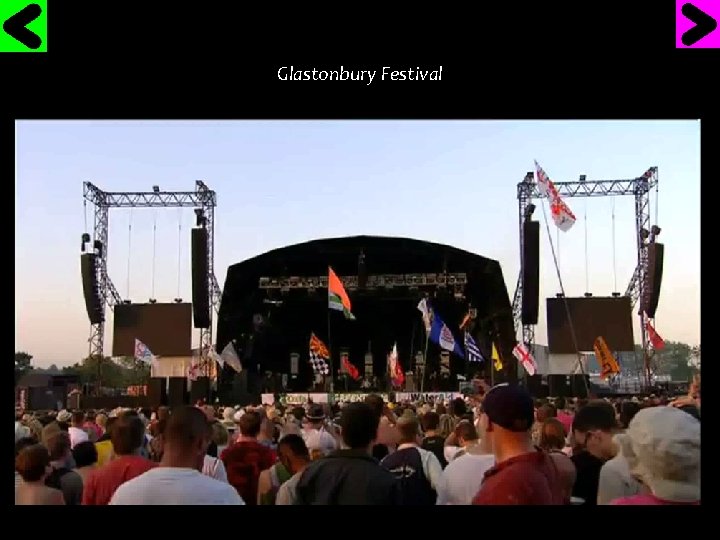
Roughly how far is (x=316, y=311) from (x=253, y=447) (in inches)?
1079

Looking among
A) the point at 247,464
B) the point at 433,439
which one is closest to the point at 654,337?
the point at 433,439

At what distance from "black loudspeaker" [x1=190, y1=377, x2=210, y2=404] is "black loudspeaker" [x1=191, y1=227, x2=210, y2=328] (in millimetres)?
1985

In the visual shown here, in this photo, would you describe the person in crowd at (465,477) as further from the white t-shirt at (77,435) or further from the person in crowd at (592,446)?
the white t-shirt at (77,435)

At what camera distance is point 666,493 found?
2.46m

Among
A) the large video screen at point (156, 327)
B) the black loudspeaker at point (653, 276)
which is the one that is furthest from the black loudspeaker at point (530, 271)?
the large video screen at point (156, 327)

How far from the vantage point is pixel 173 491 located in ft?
9.50

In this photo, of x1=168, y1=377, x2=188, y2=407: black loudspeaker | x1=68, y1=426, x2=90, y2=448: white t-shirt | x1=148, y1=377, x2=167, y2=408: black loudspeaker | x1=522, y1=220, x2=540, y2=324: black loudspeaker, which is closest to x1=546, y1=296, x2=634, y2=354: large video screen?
x1=522, y1=220, x2=540, y2=324: black loudspeaker

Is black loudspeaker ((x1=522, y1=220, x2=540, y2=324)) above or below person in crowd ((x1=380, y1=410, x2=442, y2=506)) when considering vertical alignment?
above

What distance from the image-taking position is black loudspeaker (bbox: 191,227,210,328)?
74.9 ft

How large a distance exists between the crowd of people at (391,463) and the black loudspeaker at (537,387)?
1686cm

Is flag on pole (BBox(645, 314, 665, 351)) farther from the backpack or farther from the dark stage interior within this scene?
the backpack

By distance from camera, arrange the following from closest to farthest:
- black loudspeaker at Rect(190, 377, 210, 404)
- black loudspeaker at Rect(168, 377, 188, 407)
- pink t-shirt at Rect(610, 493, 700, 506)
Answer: pink t-shirt at Rect(610, 493, 700, 506)
black loudspeaker at Rect(168, 377, 188, 407)
black loudspeaker at Rect(190, 377, 210, 404)
